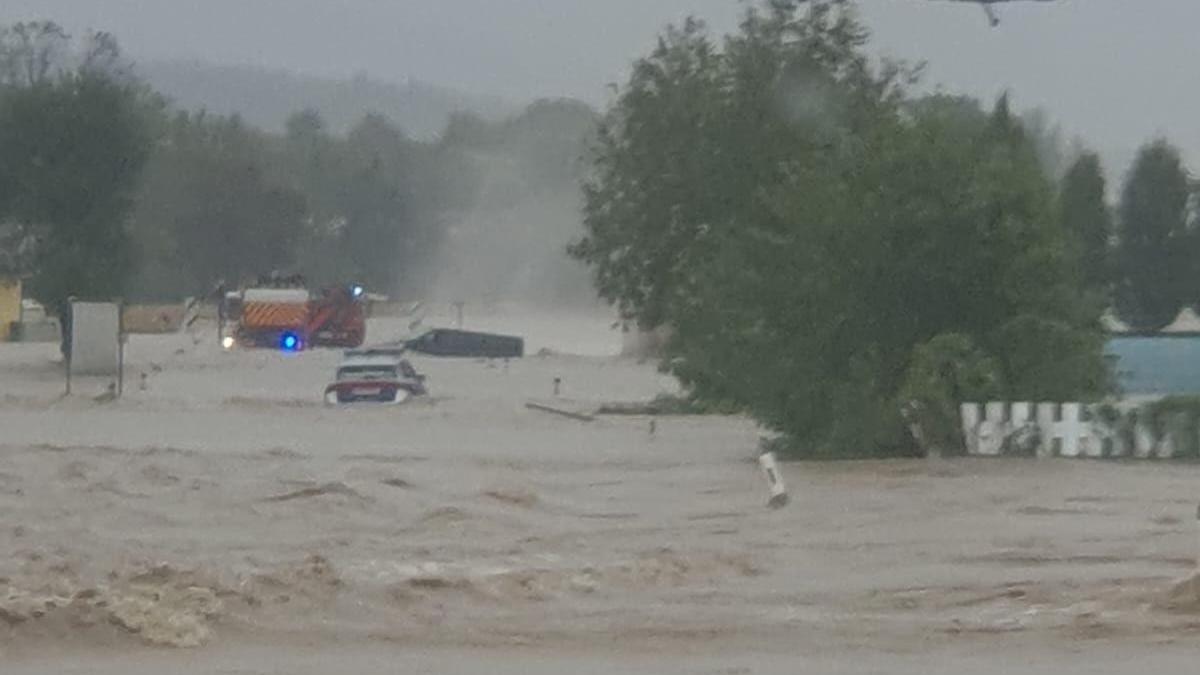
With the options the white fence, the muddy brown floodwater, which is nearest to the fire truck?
the muddy brown floodwater

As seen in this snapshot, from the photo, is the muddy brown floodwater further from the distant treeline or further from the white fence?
the distant treeline

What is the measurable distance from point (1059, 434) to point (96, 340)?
35.0 meters

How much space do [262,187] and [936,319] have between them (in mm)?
97688

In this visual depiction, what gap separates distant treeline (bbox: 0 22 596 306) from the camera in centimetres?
7538

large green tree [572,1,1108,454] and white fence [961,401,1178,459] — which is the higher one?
large green tree [572,1,1108,454]

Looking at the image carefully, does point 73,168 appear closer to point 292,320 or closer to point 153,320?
point 292,320

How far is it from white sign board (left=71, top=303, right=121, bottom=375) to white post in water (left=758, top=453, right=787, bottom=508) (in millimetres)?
31018

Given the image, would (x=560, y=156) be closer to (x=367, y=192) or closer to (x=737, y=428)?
(x=367, y=192)

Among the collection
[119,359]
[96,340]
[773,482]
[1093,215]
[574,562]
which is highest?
[1093,215]

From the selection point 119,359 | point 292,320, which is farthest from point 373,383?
point 292,320

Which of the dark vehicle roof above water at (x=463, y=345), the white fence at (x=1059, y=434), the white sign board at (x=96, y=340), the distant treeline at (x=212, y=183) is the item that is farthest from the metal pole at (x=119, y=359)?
the white fence at (x=1059, y=434)

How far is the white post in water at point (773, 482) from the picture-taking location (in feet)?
77.2

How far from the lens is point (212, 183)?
12362cm

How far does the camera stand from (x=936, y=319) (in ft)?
101
